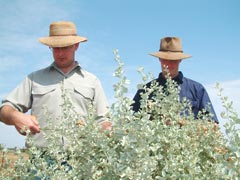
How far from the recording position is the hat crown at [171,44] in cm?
525

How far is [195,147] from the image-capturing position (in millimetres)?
3006

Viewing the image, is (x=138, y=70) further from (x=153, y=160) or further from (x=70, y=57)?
(x=70, y=57)

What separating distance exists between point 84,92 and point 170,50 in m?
1.59

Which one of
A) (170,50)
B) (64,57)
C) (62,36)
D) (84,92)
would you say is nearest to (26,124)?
(84,92)

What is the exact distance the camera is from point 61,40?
4.11 metres

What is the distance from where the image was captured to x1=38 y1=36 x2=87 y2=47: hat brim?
4000mm

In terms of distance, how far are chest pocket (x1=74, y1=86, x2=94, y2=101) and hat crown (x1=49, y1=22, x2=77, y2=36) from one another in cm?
64

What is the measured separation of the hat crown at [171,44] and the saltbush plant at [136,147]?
190cm

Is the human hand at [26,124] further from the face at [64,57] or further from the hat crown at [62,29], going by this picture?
the hat crown at [62,29]

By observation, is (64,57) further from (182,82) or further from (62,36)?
(182,82)

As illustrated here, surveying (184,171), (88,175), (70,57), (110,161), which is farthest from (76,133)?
(70,57)

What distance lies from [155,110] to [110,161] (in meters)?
0.90

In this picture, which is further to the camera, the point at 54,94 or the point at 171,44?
the point at 171,44

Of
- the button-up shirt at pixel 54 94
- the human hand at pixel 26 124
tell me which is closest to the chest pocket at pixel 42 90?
the button-up shirt at pixel 54 94
